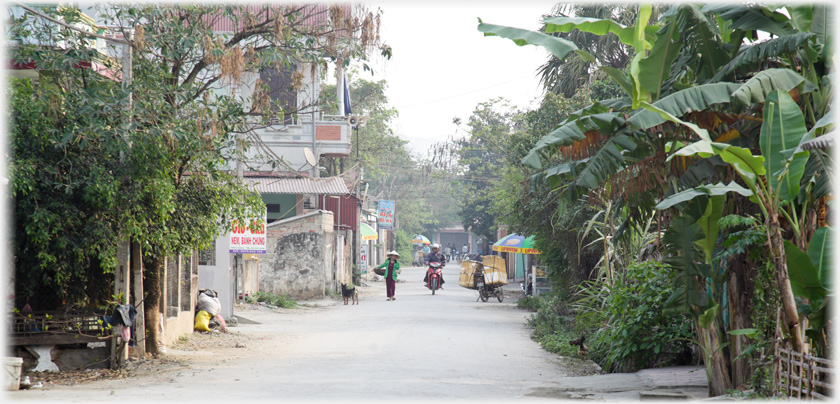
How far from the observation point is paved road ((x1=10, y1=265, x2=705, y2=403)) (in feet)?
28.5

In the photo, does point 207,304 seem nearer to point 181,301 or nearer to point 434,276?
point 181,301

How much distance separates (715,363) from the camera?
827 cm

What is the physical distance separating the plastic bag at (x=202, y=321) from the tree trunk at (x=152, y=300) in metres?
3.77

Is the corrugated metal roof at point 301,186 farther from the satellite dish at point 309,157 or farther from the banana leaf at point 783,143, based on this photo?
the banana leaf at point 783,143

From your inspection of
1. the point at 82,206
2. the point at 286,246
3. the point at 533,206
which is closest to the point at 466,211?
the point at 286,246

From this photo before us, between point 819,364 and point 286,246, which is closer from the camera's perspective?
point 819,364

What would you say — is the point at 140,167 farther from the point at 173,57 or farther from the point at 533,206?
the point at 533,206

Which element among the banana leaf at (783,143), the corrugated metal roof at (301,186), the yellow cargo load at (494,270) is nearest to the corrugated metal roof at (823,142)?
the banana leaf at (783,143)

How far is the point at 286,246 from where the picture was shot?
26734 millimetres

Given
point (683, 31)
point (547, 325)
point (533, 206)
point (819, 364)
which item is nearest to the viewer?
point (819, 364)

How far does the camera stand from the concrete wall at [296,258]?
1045 inches

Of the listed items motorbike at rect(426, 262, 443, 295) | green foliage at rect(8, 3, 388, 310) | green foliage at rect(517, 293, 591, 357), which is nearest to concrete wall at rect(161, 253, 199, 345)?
green foliage at rect(8, 3, 388, 310)

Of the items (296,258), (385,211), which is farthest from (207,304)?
(385,211)

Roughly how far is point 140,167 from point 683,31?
6.80 meters
